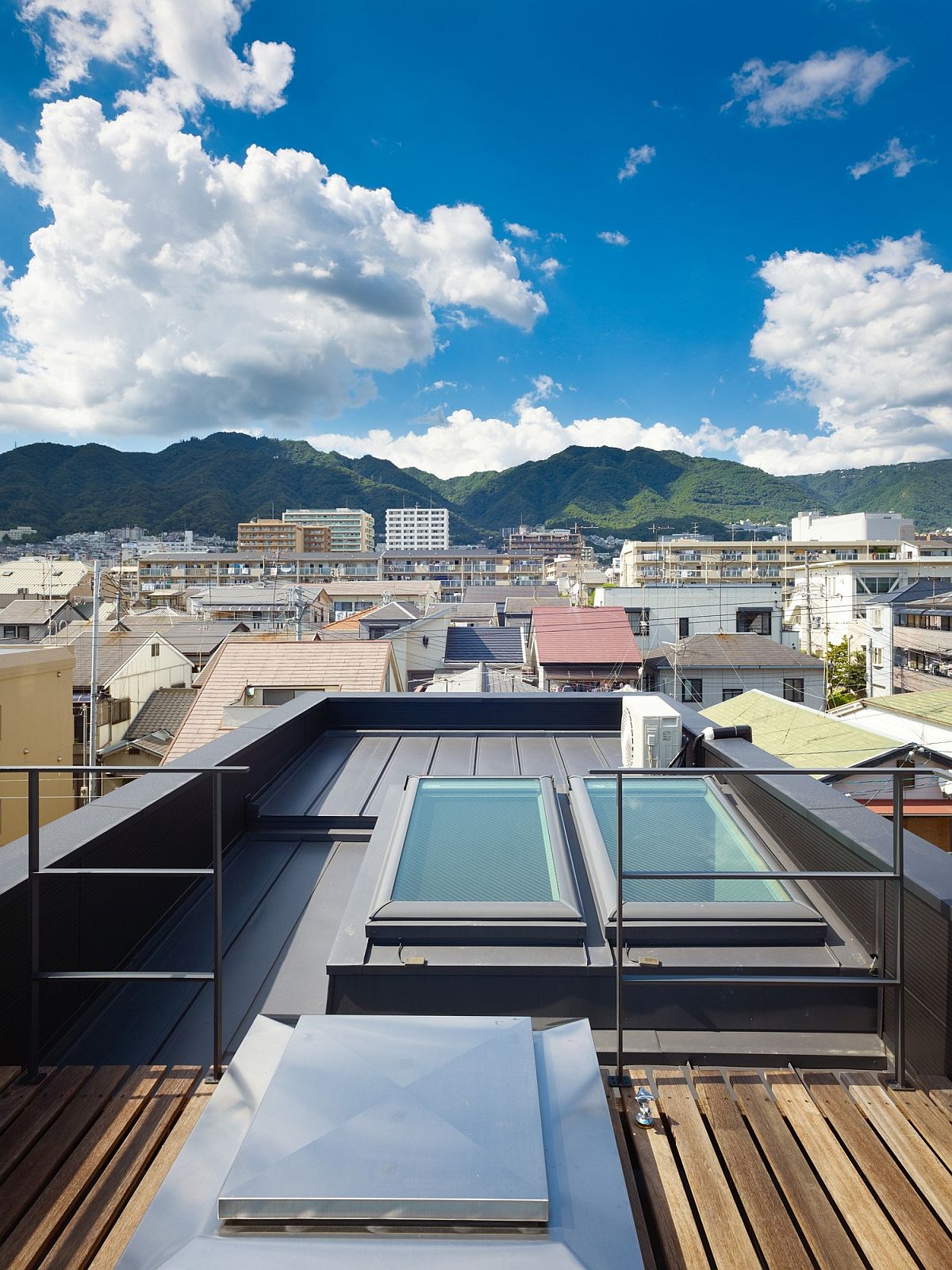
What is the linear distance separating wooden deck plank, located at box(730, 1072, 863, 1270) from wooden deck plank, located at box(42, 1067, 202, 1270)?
138cm

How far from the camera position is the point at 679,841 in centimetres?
299

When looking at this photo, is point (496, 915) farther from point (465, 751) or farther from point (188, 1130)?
point (465, 751)

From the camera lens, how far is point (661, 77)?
67.1ft

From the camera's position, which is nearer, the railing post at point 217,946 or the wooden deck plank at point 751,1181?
the wooden deck plank at point 751,1181

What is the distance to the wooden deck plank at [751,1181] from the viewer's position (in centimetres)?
130

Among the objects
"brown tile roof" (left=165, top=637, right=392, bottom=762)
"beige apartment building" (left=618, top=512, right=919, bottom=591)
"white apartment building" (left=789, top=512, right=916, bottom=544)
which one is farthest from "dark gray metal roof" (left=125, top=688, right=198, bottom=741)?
"white apartment building" (left=789, top=512, right=916, bottom=544)

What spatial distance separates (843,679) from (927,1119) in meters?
28.9

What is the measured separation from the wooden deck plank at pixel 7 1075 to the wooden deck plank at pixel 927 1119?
7.41 ft

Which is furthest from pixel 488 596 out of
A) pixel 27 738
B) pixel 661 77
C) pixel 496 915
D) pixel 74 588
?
pixel 496 915

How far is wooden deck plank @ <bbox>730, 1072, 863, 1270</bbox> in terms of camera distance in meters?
1.29

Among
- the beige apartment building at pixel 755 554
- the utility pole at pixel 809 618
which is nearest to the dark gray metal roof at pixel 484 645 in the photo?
the utility pole at pixel 809 618

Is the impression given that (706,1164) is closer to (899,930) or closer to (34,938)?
(899,930)

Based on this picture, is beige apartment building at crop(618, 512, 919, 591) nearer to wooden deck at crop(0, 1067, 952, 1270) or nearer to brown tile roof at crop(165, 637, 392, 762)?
brown tile roof at crop(165, 637, 392, 762)

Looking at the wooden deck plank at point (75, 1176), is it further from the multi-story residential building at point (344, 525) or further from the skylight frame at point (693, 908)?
the multi-story residential building at point (344, 525)
